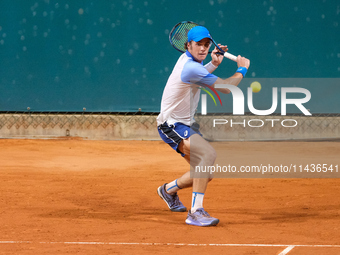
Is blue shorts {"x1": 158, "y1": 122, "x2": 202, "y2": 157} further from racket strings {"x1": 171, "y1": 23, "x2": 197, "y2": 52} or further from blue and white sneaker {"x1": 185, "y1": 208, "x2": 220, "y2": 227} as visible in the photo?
racket strings {"x1": 171, "y1": 23, "x2": 197, "y2": 52}

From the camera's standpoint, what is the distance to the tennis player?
15.6ft

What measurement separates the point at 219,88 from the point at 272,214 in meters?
1.39

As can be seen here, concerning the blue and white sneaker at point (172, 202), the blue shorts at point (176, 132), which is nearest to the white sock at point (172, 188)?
the blue and white sneaker at point (172, 202)

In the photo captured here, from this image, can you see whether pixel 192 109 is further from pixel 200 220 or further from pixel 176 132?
pixel 200 220

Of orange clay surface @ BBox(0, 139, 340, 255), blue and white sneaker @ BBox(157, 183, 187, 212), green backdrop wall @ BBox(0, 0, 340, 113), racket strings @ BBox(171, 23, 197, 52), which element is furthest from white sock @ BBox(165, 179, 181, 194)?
green backdrop wall @ BBox(0, 0, 340, 113)

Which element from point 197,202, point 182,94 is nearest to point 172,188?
point 197,202

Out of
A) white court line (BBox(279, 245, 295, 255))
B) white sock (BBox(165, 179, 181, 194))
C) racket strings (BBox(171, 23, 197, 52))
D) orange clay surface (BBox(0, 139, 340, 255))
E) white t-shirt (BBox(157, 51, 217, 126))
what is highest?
racket strings (BBox(171, 23, 197, 52))

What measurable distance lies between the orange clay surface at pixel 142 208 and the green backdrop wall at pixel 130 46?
7.48 feet

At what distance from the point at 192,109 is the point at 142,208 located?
4.23 ft

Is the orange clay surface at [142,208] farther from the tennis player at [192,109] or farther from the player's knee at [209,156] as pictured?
the player's knee at [209,156]

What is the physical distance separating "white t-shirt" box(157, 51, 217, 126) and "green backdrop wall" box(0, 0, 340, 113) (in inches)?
268

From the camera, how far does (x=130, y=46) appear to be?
11.8m

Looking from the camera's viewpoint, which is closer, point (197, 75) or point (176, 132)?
point (197, 75)

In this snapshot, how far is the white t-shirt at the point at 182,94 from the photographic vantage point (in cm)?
480
